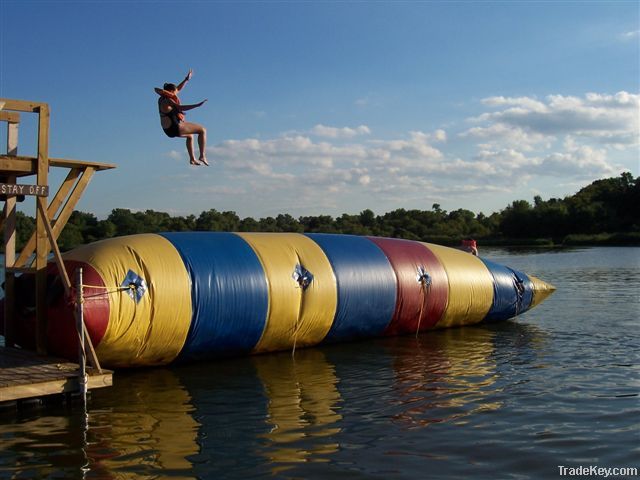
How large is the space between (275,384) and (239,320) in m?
1.46

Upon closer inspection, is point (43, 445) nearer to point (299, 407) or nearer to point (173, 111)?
point (299, 407)

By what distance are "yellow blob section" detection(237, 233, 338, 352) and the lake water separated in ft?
1.30

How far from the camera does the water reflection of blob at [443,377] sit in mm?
8828

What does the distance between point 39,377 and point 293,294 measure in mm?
4660

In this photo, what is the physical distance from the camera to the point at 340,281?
506 inches

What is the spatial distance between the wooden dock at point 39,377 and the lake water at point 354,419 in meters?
0.36

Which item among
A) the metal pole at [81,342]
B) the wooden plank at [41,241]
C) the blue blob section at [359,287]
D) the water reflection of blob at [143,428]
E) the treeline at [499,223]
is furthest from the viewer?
the treeline at [499,223]

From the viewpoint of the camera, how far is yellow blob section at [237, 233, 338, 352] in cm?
1191

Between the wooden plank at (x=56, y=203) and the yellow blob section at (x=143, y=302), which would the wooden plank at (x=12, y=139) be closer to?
the wooden plank at (x=56, y=203)

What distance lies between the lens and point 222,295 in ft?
36.5

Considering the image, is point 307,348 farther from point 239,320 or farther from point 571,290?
point 571,290

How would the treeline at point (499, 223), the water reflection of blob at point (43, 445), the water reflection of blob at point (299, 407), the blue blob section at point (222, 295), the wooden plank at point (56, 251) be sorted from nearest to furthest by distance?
1. the water reflection of blob at point (43, 445)
2. the water reflection of blob at point (299, 407)
3. the wooden plank at point (56, 251)
4. the blue blob section at point (222, 295)
5. the treeline at point (499, 223)

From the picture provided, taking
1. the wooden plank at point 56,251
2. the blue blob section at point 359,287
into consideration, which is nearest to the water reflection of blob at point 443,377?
the blue blob section at point 359,287

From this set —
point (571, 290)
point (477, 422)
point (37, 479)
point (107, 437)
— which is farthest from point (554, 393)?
point (571, 290)
